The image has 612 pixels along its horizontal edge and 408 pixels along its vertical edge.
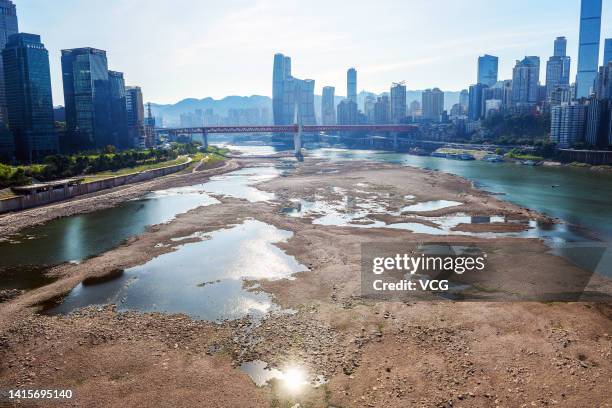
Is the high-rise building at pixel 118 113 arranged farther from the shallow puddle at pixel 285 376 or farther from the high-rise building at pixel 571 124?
the shallow puddle at pixel 285 376

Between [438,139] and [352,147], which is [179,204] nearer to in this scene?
[438,139]

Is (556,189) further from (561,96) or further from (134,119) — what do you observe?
(134,119)

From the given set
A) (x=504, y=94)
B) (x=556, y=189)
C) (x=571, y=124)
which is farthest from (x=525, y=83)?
(x=556, y=189)

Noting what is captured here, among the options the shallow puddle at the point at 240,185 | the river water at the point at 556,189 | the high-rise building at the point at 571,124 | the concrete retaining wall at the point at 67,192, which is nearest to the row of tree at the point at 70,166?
the concrete retaining wall at the point at 67,192

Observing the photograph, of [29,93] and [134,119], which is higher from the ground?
[29,93]

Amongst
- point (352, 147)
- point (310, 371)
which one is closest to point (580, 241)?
point (310, 371)

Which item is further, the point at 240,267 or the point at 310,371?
the point at 240,267

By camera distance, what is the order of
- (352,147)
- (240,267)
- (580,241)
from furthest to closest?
(352,147), (580,241), (240,267)
